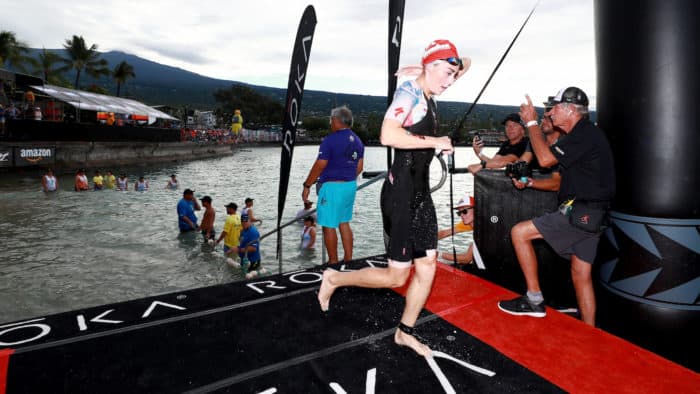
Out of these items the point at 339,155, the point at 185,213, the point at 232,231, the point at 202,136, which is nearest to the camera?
the point at 339,155

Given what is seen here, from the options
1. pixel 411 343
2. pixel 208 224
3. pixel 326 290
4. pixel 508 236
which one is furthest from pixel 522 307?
pixel 208 224

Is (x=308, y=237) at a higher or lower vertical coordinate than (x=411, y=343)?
lower

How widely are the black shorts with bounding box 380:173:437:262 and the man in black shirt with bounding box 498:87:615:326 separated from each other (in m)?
1.13

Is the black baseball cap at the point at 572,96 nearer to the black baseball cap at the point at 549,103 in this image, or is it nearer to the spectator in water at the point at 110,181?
the black baseball cap at the point at 549,103

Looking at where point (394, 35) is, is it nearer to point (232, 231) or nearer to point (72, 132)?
point (232, 231)

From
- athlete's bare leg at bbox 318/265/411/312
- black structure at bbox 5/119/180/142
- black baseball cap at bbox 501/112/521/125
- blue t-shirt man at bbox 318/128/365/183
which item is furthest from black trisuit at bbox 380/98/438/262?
black structure at bbox 5/119/180/142

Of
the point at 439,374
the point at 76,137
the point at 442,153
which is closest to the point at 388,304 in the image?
the point at 439,374

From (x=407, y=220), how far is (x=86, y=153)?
34.5 m

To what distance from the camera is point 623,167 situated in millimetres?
3342

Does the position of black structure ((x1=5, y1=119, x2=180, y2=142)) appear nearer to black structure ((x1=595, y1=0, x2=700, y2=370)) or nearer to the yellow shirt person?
the yellow shirt person

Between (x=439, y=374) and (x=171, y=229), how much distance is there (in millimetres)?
14056

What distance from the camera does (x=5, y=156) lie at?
76.8 ft

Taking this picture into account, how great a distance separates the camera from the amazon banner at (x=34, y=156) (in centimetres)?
2411

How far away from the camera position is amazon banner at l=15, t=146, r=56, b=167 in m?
24.1
